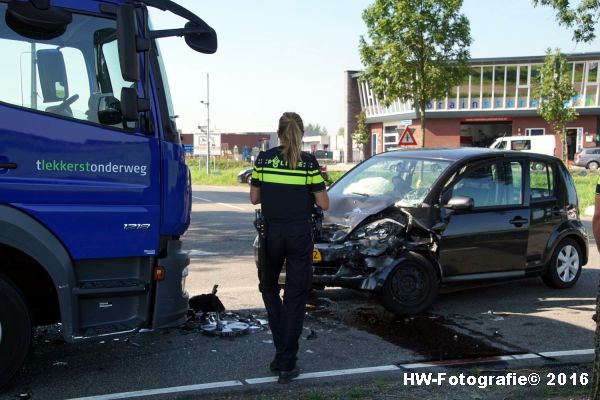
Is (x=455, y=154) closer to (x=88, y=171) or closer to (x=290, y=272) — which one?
(x=290, y=272)

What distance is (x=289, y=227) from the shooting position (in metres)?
4.53

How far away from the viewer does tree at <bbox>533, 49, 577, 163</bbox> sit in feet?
124

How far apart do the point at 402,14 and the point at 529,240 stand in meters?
18.0

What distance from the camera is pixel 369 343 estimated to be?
18.3ft

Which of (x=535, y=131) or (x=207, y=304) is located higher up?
(x=535, y=131)

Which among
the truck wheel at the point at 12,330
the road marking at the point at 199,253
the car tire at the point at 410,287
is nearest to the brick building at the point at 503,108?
the road marking at the point at 199,253

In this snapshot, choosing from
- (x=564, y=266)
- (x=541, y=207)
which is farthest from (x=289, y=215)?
(x=564, y=266)

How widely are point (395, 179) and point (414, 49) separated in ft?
60.6

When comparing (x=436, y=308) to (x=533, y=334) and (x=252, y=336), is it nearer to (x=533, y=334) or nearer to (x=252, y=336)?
(x=533, y=334)

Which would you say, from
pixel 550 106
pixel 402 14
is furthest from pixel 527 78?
pixel 402 14

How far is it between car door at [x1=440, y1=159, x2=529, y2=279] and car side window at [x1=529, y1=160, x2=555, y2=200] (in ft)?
0.74

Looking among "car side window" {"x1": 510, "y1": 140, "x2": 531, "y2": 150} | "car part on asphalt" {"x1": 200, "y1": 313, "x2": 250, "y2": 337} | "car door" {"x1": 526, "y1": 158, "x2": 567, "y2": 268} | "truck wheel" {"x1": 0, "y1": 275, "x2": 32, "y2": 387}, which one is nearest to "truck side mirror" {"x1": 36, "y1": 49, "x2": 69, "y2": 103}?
"truck wheel" {"x1": 0, "y1": 275, "x2": 32, "y2": 387}

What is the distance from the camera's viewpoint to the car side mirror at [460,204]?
671 cm

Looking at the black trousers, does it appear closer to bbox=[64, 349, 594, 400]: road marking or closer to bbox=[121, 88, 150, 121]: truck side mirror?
bbox=[64, 349, 594, 400]: road marking
